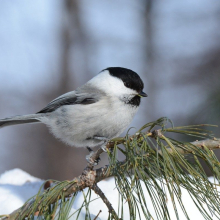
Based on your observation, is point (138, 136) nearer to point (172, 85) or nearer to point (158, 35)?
point (172, 85)

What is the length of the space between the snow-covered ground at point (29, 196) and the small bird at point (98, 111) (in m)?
0.22

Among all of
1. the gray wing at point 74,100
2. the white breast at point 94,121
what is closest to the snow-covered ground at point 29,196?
the white breast at point 94,121

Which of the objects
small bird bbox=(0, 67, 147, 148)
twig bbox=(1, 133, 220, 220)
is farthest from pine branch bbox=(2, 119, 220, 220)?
small bird bbox=(0, 67, 147, 148)

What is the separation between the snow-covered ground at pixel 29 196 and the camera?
1164mm

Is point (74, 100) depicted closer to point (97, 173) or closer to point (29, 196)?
point (29, 196)

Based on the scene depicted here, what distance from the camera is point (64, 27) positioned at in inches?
175

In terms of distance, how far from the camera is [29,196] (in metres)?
1.42

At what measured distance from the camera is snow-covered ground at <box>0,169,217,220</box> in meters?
1.16

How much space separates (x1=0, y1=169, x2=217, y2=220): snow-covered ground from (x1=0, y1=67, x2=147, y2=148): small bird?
0.74 ft

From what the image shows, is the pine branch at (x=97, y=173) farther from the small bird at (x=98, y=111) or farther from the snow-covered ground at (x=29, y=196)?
the small bird at (x=98, y=111)

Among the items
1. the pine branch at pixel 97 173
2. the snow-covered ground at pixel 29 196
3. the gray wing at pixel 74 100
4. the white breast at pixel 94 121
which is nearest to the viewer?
the pine branch at pixel 97 173

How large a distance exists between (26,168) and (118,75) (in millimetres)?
2236

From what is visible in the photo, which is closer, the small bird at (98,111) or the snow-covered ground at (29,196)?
the snow-covered ground at (29,196)

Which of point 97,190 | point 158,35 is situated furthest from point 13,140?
point 97,190
